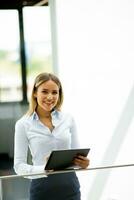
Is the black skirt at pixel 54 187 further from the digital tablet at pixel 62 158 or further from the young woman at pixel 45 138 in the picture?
the digital tablet at pixel 62 158

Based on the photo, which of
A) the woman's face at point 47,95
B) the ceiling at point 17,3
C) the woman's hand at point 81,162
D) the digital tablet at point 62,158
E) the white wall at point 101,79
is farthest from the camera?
the ceiling at point 17,3

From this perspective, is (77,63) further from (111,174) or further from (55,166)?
(55,166)

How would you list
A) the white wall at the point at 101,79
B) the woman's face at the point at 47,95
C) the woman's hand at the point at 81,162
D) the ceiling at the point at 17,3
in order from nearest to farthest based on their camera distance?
the woman's hand at the point at 81,162 → the woman's face at the point at 47,95 → the white wall at the point at 101,79 → the ceiling at the point at 17,3

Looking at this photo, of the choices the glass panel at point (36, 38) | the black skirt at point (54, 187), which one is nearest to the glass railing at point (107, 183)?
the black skirt at point (54, 187)

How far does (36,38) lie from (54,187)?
2.42 meters

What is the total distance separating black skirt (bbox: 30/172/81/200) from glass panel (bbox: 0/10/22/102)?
7.21 ft

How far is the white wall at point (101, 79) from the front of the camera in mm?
3113

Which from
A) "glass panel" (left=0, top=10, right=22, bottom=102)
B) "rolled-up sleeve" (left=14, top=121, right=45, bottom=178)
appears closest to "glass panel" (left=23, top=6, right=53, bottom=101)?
"glass panel" (left=0, top=10, right=22, bottom=102)

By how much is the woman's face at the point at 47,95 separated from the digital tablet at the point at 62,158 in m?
0.33

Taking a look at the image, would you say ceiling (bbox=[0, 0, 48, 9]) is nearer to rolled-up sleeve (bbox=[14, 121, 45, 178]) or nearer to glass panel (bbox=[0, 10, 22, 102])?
glass panel (bbox=[0, 10, 22, 102])

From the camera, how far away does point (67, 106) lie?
4102mm

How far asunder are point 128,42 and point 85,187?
144 cm

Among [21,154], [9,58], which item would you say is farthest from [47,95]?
[9,58]

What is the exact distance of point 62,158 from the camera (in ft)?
6.02
